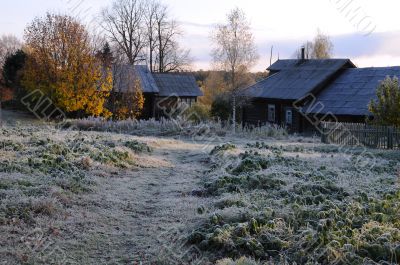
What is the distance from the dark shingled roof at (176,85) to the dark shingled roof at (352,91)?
1242cm

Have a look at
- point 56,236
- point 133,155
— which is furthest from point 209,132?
point 56,236

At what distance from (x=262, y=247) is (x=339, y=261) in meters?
0.94

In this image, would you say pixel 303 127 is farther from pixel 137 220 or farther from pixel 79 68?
pixel 137 220

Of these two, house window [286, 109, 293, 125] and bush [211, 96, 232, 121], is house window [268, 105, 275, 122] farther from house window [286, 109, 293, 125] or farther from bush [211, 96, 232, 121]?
bush [211, 96, 232, 121]

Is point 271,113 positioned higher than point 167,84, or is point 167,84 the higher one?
point 167,84

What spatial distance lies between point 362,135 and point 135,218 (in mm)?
15651

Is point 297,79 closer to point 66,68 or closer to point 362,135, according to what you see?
point 362,135

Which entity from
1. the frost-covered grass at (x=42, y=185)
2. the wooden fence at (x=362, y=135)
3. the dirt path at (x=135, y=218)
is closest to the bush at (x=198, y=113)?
the wooden fence at (x=362, y=135)

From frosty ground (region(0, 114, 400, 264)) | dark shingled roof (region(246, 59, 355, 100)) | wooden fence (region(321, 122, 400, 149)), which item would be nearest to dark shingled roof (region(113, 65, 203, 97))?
dark shingled roof (region(246, 59, 355, 100))

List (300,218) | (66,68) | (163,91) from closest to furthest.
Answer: (300,218), (66,68), (163,91)

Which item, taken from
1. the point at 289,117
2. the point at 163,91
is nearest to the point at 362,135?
the point at 289,117

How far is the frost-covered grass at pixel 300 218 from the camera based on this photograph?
5.50 m

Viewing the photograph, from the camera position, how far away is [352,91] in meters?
29.1

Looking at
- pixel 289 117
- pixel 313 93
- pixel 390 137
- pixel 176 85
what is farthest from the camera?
pixel 176 85
